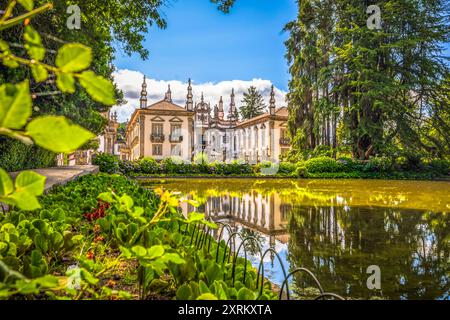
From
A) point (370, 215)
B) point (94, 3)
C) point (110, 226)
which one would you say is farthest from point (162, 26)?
point (110, 226)

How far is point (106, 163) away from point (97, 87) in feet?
75.1

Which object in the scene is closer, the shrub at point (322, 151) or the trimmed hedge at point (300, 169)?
the trimmed hedge at point (300, 169)

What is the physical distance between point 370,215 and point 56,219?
20.1ft

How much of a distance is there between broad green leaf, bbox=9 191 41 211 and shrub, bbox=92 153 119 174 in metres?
22.0

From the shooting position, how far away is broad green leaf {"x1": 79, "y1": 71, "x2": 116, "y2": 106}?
Result: 2.16 ft

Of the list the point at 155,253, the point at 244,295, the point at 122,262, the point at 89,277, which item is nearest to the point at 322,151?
the point at 122,262

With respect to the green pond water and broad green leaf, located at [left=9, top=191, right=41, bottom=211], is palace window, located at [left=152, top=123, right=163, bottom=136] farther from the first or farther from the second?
broad green leaf, located at [left=9, top=191, right=41, bottom=211]

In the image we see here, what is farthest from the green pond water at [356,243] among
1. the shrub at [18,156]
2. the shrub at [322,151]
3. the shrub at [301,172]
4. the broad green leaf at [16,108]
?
the shrub at [322,151]

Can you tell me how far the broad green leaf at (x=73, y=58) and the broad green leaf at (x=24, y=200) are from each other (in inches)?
9.8

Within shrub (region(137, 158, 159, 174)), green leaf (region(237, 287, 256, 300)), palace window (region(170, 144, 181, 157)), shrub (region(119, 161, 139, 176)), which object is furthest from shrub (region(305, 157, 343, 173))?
green leaf (region(237, 287, 256, 300))

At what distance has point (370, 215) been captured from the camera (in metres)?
6.85

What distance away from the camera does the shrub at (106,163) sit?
21925mm

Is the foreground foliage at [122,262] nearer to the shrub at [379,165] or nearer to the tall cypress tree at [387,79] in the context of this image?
the tall cypress tree at [387,79]
